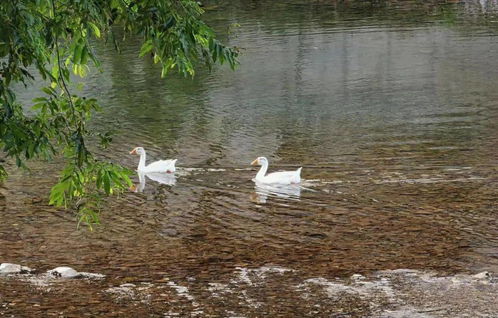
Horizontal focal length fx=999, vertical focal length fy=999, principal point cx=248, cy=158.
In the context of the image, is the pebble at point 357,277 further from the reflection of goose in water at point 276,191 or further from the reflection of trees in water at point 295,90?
the reflection of trees in water at point 295,90

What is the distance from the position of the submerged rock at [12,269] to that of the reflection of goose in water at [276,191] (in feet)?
18.1

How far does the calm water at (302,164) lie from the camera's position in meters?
14.3

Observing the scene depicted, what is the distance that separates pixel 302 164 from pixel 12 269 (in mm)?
8776

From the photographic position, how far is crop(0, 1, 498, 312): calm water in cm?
1432

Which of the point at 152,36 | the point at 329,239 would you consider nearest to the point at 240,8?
the point at 329,239

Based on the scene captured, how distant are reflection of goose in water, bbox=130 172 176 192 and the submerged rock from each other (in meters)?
5.83

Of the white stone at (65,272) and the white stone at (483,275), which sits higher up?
the white stone at (65,272)

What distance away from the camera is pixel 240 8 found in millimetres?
50375

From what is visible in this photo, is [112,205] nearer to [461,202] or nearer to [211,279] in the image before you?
[211,279]

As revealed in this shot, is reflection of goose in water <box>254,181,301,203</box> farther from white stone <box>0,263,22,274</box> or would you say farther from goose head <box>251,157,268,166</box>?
white stone <box>0,263,22,274</box>

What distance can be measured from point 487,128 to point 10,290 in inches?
577

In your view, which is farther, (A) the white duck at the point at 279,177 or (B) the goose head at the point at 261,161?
(B) the goose head at the point at 261,161

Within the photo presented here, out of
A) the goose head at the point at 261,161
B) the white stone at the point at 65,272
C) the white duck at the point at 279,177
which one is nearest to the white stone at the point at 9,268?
the white stone at the point at 65,272

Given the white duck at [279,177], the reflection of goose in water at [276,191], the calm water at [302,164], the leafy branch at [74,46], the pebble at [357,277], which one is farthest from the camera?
the white duck at [279,177]
